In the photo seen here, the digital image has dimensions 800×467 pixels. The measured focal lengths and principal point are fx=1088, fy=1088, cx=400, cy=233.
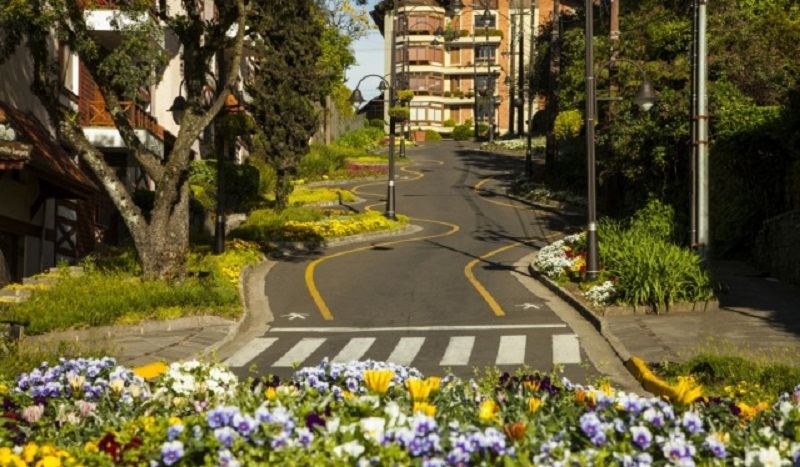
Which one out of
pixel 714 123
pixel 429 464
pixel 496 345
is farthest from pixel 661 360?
pixel 714 123

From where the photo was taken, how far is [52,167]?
79.2 ft

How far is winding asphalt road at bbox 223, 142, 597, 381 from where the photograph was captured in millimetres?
16766

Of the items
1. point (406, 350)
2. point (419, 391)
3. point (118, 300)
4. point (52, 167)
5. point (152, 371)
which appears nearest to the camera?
point (419, 391)

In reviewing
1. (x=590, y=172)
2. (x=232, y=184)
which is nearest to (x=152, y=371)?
(x=590, y=172)

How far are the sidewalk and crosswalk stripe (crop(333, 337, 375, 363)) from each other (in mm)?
4117

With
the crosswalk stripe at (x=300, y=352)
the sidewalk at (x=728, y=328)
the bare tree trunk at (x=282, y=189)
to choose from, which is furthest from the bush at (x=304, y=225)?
the sidewalk at (x=728, y=328)

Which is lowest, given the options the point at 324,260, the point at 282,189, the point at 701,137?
the point at 324,260

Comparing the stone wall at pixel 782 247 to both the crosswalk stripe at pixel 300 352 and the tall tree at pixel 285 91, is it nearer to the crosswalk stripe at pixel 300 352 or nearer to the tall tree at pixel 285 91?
the crosswalk stripe at pixel 300 352

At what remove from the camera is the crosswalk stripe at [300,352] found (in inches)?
640

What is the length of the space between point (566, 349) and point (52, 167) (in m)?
12.9

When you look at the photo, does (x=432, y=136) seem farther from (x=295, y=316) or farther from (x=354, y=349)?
(x=354, y=349)

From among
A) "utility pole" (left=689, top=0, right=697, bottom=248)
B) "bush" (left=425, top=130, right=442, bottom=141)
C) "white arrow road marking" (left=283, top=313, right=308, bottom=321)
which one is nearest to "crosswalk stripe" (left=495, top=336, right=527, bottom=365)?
"white arrow road marking" (left=283, top=313, right=308, bottom=321)

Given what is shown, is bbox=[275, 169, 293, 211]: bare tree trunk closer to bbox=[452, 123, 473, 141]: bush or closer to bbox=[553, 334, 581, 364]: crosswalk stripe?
bbox=[553, 334, 581, 364]: crosswalk stripe

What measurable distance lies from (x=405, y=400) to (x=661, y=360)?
907 centimetres
